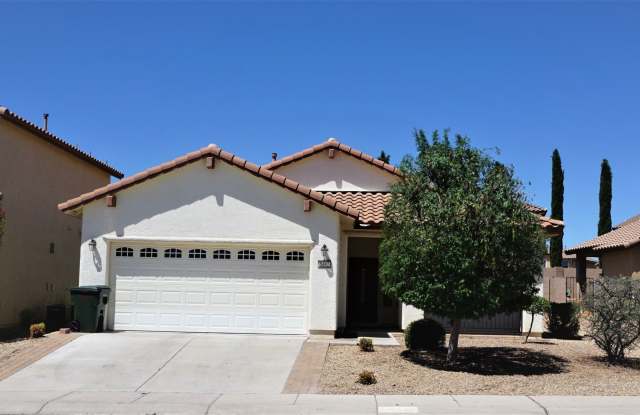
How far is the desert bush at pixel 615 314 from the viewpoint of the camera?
12672 millimetres

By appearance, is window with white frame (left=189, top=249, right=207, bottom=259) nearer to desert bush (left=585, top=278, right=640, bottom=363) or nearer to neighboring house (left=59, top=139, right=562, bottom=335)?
neighboring house (left=59, top=139, right=562, bottom=335)

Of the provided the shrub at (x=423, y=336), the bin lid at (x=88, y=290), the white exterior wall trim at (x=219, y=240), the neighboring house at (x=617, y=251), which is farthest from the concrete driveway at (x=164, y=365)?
the neighboring house at (x=617, y=251)

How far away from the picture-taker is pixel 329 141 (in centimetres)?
2019

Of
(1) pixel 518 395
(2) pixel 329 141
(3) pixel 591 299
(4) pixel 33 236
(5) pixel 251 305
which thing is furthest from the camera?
(2) pixel 329 141

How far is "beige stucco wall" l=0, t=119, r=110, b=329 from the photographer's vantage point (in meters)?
17.5

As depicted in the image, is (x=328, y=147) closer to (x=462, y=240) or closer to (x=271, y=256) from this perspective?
(x=271, y=256)

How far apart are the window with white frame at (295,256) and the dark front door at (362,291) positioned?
345 cm

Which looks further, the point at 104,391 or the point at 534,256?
the point at 534,256

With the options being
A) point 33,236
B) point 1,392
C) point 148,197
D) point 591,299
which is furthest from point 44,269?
point 591,299

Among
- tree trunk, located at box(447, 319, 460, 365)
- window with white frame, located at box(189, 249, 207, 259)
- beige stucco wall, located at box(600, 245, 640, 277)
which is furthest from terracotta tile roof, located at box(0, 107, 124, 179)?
beige stucco wall, located at box(600, 245, 640, 277)

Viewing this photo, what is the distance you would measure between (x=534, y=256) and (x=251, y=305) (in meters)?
6.97

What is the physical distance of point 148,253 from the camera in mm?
15820

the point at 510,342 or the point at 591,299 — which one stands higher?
the point at 591,299

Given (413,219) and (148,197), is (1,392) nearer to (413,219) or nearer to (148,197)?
(148,197)
